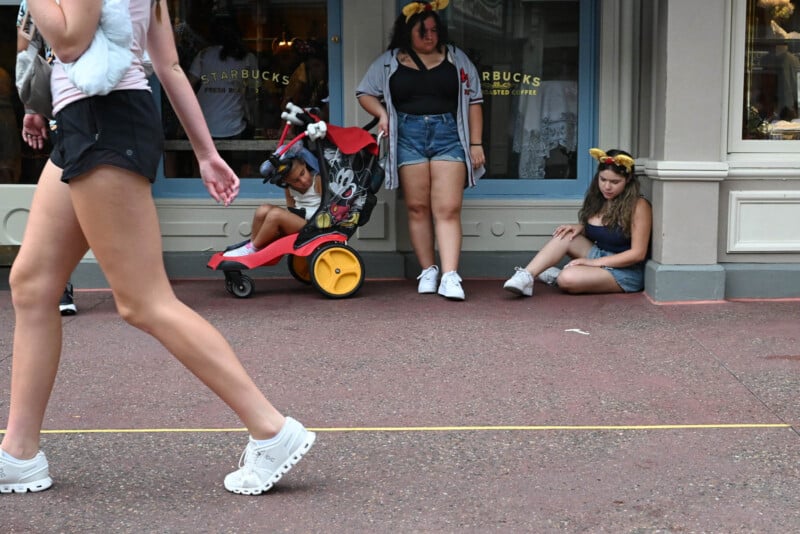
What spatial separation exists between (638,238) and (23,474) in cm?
467

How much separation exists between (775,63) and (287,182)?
11.1 ft

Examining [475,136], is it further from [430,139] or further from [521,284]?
[521,284]

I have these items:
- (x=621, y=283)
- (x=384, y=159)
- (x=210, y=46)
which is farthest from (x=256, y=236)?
(x=621, y=283)

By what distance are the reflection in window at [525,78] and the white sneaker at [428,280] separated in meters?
1.23

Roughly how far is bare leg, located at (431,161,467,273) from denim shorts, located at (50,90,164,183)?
4.20m

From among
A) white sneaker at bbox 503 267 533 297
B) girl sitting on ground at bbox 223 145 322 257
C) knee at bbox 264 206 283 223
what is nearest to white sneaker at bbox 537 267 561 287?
white sneaker at bbox 503 267 533 297

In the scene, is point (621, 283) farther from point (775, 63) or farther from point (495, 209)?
point (775, 63)

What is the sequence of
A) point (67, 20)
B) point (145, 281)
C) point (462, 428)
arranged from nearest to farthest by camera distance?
1. point (67, 20)
2. point (145, 281)
3. point (462, 428)

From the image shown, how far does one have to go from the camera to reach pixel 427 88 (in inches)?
291

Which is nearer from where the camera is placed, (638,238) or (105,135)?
(105,135)

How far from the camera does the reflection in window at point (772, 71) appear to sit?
23.6ft

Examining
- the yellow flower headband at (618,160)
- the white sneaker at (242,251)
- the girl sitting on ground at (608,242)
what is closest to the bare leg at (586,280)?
the girl sitting on ground at (608,242)

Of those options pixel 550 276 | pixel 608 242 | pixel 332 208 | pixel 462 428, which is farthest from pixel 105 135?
pixel 550 276

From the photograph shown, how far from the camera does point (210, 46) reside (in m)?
8.34
